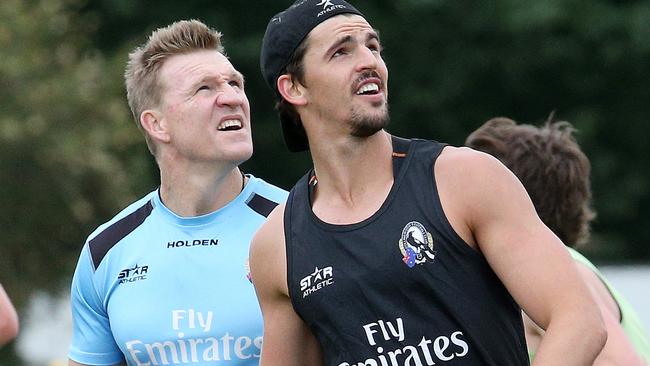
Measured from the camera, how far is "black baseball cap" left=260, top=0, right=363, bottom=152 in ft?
16.1

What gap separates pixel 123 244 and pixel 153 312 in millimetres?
337

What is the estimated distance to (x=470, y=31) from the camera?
23469 millimetres

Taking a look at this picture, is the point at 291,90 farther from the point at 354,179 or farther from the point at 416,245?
the point at 416,245

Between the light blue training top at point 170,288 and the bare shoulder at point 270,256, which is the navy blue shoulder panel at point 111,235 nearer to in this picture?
the light blue training top at point 170,288

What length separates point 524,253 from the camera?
14.6 ft

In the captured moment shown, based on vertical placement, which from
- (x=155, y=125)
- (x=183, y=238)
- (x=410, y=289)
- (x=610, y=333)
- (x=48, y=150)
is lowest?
(x=48, y=150)

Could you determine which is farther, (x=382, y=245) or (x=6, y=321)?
(x=6, y=321)

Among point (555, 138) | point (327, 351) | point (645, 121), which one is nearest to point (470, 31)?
point (645, 121)

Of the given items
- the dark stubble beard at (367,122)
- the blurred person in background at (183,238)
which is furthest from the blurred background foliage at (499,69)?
the dark stubble beard at (367,122)

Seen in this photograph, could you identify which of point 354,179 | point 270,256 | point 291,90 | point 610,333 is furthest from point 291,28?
point 610,333

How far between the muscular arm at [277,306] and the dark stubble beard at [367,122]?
411mm

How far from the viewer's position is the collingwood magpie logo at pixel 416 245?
455 centimetres

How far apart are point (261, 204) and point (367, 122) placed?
118 cm

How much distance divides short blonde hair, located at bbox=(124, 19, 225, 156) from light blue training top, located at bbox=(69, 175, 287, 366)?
A: 16.5 inches
